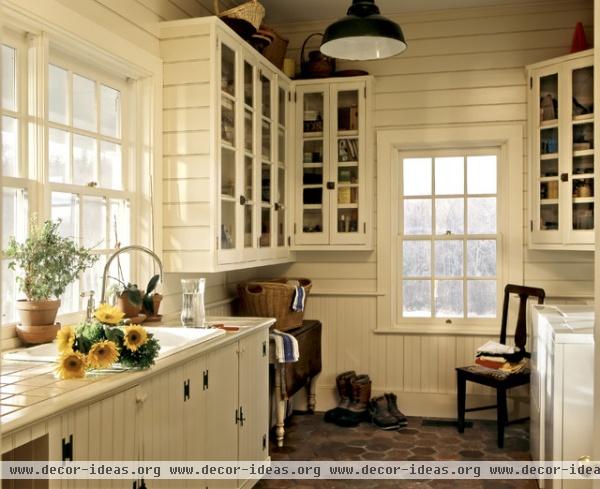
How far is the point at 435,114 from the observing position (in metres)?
4.82

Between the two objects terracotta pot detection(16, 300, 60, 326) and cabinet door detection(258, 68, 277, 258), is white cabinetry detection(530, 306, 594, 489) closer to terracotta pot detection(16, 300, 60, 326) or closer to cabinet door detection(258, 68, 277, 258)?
cabinet door detection(258, 68, 277, 258)

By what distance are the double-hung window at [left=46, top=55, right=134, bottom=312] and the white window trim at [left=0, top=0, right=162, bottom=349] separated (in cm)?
6

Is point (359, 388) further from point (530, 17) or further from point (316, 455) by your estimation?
point (530, 17)

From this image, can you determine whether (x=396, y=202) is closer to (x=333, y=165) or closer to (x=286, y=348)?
(x=333, y=165)

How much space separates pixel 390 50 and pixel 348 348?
2567mm

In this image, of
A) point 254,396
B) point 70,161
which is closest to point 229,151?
point 70,161

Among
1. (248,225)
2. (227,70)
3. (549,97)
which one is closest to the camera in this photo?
(227,70)

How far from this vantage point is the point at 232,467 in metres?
2.95

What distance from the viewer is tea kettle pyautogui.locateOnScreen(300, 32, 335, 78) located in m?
4.82

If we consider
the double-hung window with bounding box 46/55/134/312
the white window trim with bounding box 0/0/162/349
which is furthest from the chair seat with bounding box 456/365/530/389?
the double-hung window with bounding box 46/55/134/312

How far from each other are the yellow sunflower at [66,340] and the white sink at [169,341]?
0.30 metres

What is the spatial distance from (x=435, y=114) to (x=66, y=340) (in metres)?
3.65

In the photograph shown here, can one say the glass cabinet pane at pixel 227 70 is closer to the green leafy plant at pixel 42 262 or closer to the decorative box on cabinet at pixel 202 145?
the decorative box on cabinet at pixel 202 145

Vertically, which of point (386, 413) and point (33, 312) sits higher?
point (33, 312)
